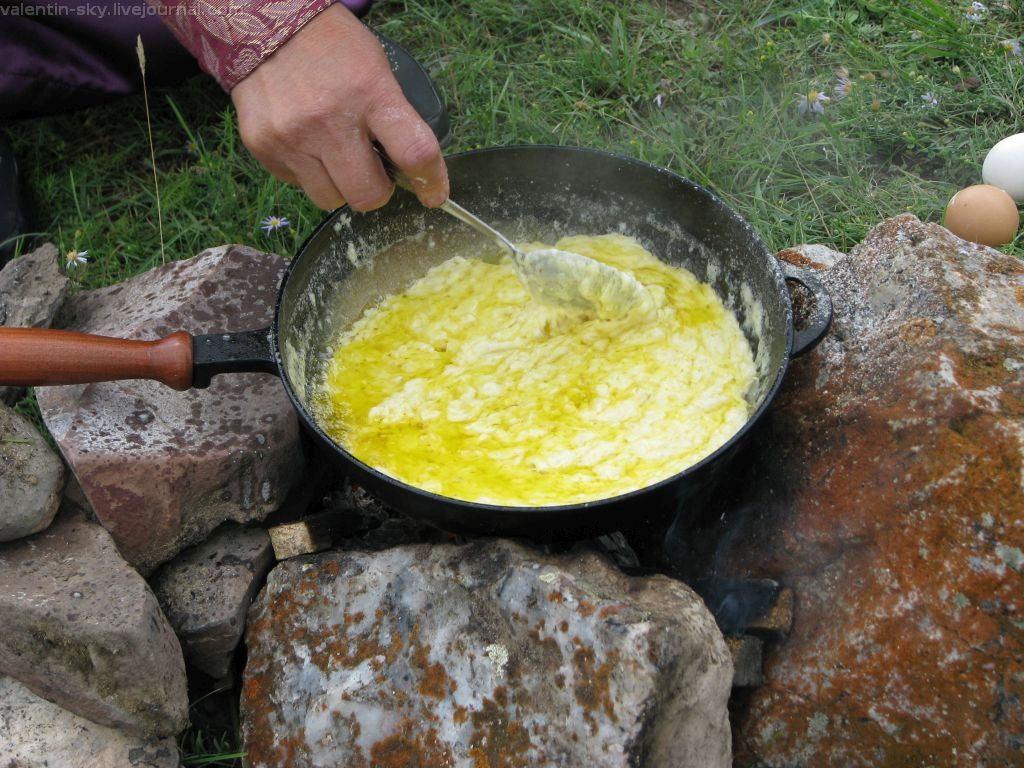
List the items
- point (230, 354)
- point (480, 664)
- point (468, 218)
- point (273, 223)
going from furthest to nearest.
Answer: point (273, 223) < point (468, 218) < point (230, 354) < point (480, 664)

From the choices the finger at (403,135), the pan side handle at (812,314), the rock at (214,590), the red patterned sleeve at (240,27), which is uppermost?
the red patterned sleeve at (240,27)

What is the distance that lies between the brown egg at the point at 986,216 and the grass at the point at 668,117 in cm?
19

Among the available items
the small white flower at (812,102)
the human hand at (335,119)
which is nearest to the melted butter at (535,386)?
the human hand at (335,119)

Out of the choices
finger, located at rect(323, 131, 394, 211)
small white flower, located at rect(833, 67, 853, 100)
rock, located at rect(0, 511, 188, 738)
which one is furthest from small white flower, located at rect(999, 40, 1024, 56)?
rock, located at rect(0, 511, 188, 738)

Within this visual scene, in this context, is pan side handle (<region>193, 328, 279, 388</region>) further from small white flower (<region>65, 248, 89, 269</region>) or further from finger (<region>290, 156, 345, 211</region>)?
small white flower (<region>65, 248, 89, 269</region>)

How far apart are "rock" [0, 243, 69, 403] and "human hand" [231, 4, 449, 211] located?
907 mm

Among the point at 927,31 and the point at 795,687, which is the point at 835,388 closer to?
the point at 795,687

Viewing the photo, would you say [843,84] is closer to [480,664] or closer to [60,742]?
[480,664]

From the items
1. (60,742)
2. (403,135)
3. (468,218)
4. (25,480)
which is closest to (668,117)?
(468,218)

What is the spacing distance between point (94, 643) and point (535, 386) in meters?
1.26

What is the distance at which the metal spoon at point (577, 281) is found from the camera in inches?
101

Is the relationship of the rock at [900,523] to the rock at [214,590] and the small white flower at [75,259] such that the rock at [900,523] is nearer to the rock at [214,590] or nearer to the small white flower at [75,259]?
the rock at [214,590]

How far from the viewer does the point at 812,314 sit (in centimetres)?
226

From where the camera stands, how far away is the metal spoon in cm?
255
